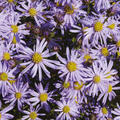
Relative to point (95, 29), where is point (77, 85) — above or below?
below

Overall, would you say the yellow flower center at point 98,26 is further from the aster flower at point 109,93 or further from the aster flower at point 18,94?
the aster flower at point 18,94

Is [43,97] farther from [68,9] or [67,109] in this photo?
[68,9]

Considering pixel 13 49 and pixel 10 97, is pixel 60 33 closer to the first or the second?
pixel 13 49

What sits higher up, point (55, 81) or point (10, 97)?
point (55, 81)

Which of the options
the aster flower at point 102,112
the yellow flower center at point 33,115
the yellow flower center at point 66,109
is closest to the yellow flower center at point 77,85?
the yellow flower center at point 66,109

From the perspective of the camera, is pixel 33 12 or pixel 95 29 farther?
pixel 33 12

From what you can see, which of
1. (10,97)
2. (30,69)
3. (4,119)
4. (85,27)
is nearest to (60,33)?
(85,27)

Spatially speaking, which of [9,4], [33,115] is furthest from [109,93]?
[9,4]

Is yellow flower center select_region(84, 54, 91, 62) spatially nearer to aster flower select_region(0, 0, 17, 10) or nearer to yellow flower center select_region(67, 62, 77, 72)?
yellow flower center select_region(67, 62, 77, 72)

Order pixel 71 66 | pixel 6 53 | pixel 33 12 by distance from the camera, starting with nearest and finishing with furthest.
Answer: pixel 71 66, pixel 6 53, pixel 33 12
